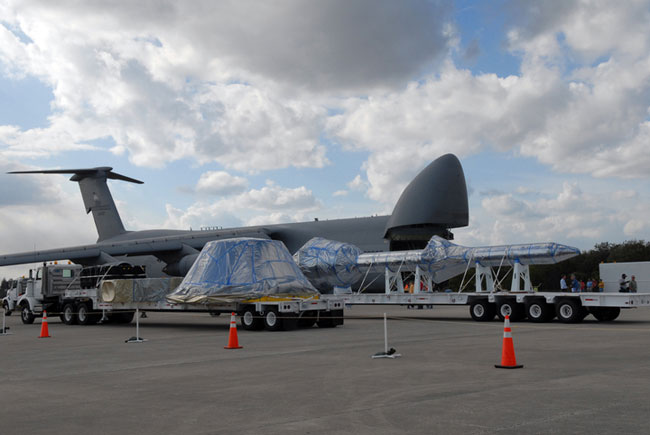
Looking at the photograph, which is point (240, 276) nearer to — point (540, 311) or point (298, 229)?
point (540, 311)

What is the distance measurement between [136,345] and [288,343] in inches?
149

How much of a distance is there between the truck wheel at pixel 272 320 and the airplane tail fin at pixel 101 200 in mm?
37621

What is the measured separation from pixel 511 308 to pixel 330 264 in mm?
8139

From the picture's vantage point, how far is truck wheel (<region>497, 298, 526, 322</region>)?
73.6ft

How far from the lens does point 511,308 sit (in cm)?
2242

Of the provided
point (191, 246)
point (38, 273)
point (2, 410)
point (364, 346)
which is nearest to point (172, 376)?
point (2, 410)

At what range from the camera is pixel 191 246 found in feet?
143

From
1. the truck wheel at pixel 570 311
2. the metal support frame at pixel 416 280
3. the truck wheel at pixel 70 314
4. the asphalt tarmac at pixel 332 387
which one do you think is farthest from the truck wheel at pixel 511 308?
the truck wheel at pixel 70 314

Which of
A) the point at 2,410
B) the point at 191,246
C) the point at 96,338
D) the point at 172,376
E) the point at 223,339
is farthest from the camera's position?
the point at 191,246

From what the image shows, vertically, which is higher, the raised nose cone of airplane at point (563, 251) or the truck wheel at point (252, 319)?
the raised nose cone of airplane at point (563, 251)

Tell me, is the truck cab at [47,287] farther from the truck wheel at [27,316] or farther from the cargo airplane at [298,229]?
the cargo airplane at [298,229]

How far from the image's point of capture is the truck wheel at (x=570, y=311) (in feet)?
67.7

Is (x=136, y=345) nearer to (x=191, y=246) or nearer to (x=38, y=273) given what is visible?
(x=38, y=273)

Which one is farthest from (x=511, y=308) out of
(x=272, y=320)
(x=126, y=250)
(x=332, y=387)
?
(x=126, y=250)
